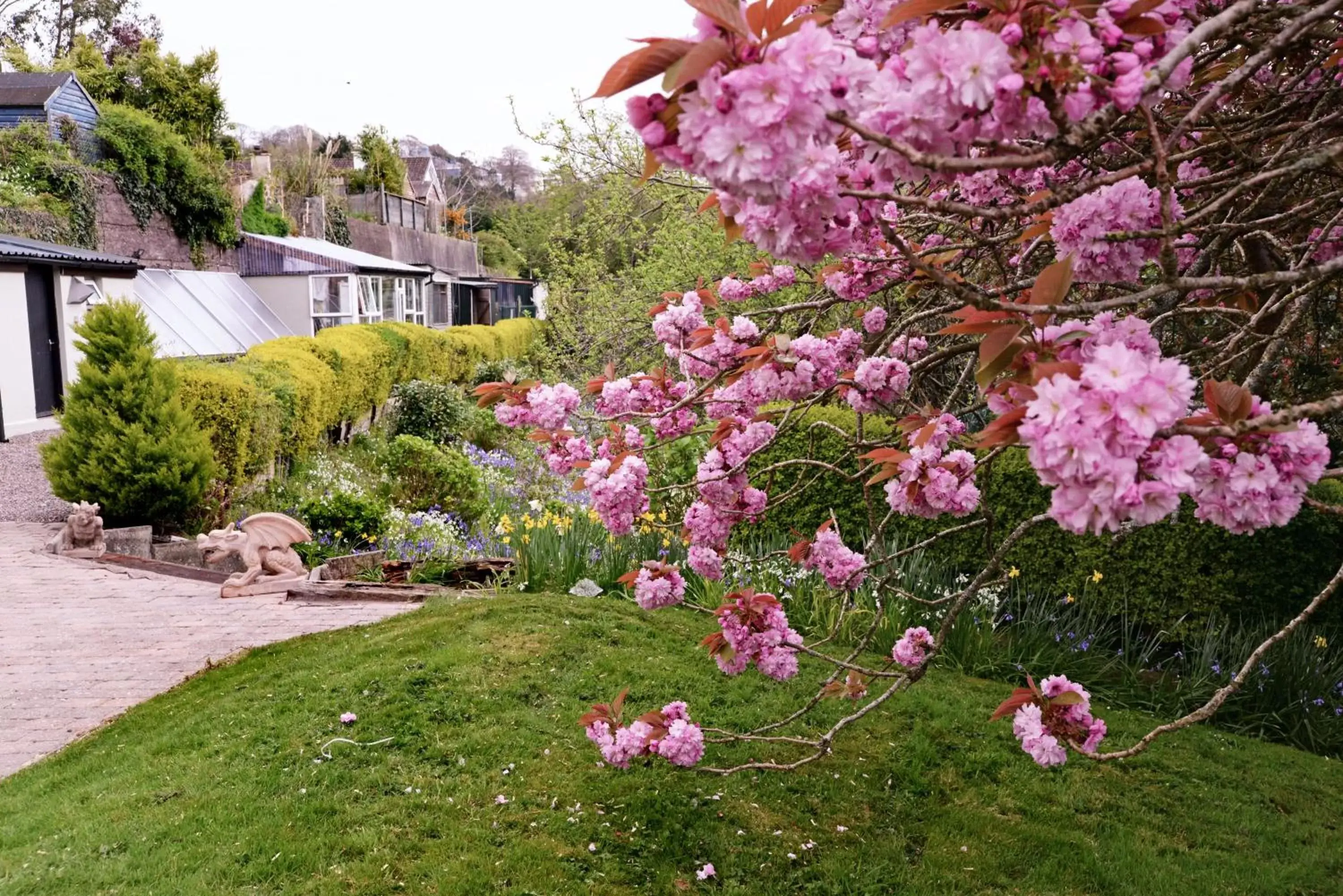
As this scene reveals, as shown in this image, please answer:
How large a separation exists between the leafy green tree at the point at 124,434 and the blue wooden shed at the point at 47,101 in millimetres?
11616

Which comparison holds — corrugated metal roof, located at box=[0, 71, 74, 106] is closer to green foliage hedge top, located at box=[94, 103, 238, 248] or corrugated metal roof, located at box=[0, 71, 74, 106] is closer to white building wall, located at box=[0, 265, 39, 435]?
green foliage hedge top, located at box=[94, 103, 238, 248]

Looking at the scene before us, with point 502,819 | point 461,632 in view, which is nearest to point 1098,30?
point 502,819

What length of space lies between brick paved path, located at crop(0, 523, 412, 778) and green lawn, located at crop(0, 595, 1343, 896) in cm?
41

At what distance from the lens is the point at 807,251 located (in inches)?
56.1

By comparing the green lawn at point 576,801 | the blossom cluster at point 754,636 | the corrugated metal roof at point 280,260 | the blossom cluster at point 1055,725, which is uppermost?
the corrugated metal roof at point 280,260

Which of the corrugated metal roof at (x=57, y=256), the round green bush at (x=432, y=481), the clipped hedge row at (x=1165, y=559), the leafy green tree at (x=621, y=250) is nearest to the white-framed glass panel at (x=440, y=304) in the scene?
the corrugated metal roof at (x=57, y=256)

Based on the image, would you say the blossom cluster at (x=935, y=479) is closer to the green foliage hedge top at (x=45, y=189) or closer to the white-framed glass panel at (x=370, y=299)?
the green foliage hedge top at (x=45, y=189)

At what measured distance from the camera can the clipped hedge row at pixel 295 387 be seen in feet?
28.3

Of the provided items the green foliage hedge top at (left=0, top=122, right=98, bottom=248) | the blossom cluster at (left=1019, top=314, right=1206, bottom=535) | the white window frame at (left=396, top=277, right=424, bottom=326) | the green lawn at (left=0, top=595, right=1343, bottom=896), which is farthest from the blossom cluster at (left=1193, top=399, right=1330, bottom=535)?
the white window frame at (left=396, top=277, right=424, bottom=326)

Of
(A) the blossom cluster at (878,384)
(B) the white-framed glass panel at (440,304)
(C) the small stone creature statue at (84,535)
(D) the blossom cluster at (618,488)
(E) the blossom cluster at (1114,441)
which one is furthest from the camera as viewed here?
(B) the white-framed glass panel at (440,304)

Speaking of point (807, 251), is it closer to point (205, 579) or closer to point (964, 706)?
point (964, 706)

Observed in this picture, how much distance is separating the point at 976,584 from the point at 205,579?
6789 mm

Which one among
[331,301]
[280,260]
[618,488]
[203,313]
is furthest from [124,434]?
[331,301]

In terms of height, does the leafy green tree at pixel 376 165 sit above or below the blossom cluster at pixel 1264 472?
above
